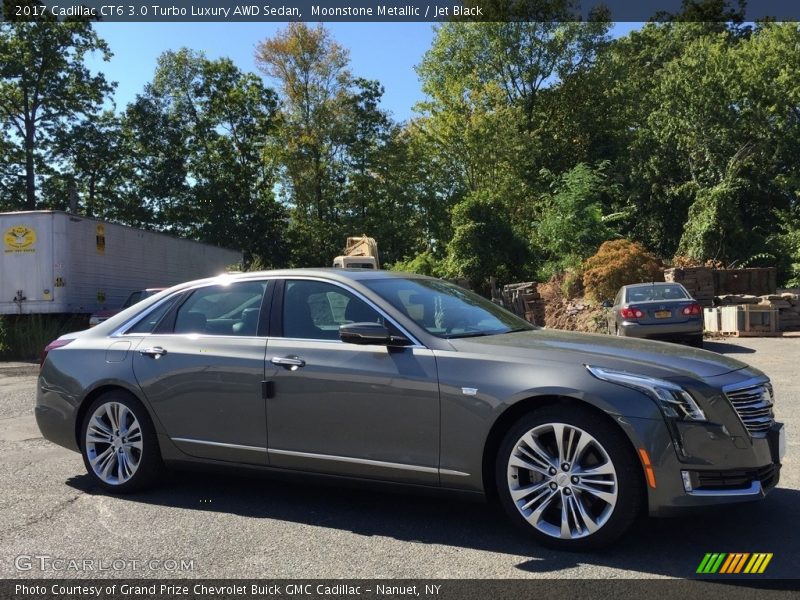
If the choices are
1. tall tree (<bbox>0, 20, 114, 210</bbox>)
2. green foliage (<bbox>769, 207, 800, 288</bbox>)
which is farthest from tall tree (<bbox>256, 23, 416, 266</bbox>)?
green foliage (<bbox>769, 207, 800, 288</bbox>)

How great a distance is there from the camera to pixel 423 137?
142 feet

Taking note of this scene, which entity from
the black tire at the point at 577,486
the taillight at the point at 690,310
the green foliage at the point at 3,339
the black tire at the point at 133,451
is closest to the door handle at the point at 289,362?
the black tire at the point at 133,451

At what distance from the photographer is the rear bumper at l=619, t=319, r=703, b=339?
1414 cm

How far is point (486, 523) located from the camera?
460 cm

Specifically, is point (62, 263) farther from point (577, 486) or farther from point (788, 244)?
point (788, 244)

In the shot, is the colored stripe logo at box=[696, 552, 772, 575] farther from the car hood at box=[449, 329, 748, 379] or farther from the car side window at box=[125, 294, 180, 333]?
the car side window at box=[125, 294, 180, 333]

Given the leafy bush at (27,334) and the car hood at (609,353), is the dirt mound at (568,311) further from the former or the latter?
the car hood at (609,353)

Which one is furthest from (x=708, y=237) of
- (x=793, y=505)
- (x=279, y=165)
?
(x=793, y=505)

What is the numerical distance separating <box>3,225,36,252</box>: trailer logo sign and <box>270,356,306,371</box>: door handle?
15208 mm

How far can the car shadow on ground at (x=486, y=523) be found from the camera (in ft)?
12.8

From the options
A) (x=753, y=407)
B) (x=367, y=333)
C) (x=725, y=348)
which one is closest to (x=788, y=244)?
(x=725, y=348)

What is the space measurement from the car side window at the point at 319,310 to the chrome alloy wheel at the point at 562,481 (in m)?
1.28

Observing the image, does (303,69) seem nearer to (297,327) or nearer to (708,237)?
(708,237)

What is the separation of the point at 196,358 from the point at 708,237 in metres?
31.3
